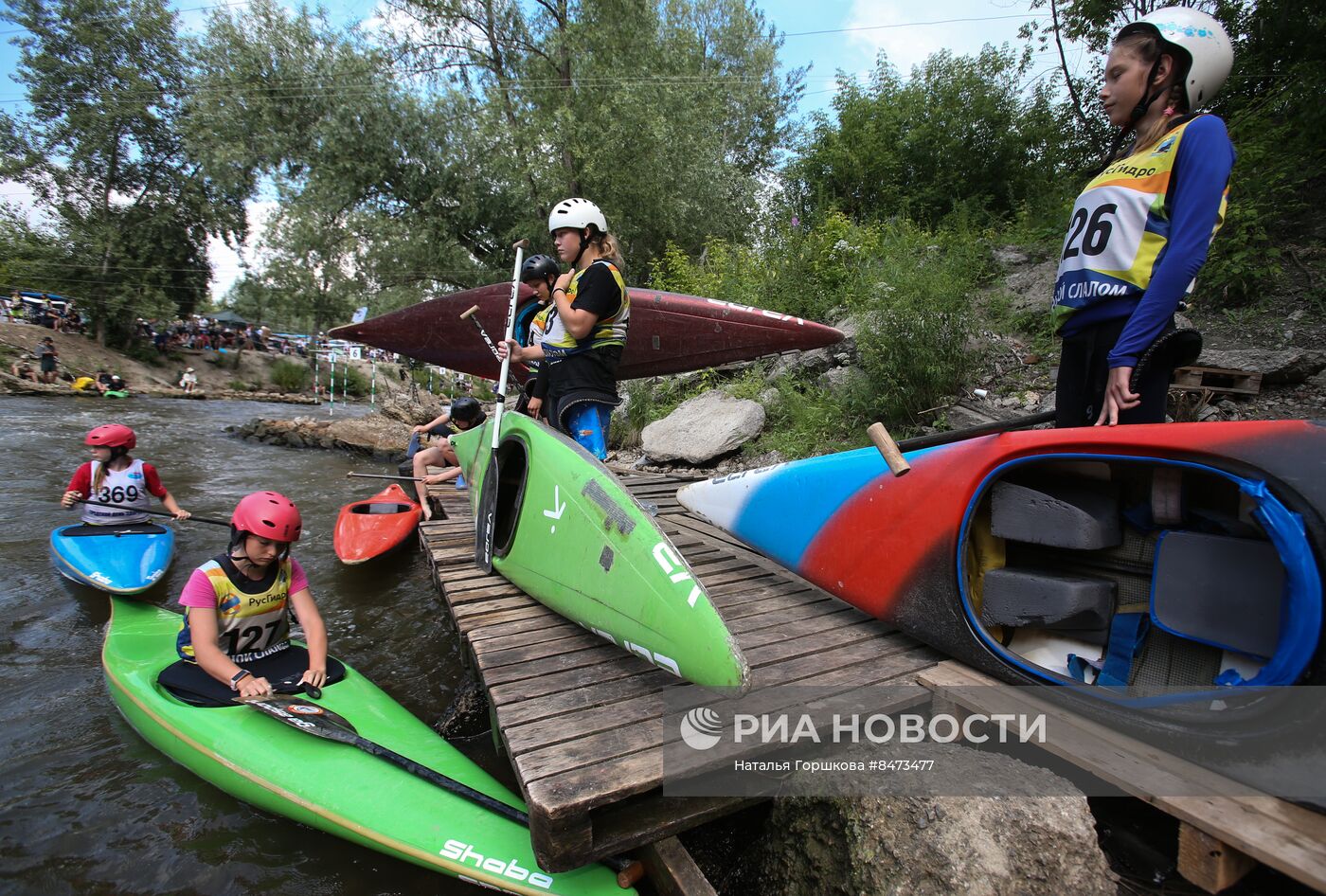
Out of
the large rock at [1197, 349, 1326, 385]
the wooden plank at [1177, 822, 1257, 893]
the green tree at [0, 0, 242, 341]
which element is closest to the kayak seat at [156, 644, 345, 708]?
the wooden plank at [1177, 822, 1257, 893]

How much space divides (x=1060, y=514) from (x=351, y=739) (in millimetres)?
2736

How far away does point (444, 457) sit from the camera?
710cm

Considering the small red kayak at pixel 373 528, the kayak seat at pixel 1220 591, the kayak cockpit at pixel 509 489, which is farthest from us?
the small red kayak at pixel 373 528

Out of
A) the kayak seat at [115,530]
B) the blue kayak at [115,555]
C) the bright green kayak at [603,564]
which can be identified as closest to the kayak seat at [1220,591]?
the bright green kayak at [603,564]

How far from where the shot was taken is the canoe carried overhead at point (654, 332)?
6.74 m

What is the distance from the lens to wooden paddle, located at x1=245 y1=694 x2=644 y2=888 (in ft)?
7.00

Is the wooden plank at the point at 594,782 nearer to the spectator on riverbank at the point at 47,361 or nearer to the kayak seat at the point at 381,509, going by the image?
the kayak seat at the point at 381,509

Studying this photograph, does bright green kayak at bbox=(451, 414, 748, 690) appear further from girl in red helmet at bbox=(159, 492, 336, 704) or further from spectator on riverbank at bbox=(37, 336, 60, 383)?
spectator on riverbank at bbox=(37, 336, 60, 383)

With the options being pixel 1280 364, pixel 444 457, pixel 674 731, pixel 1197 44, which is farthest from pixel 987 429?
pixel 444 457

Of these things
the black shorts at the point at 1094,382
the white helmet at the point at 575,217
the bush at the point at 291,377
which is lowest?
the bush at the point at 291,377

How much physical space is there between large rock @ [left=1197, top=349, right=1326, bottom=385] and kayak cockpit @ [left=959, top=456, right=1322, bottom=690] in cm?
328

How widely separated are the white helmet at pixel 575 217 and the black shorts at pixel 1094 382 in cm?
229

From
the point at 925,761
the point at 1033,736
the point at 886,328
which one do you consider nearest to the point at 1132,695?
the point at 1033,736

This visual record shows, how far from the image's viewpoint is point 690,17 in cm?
2278
